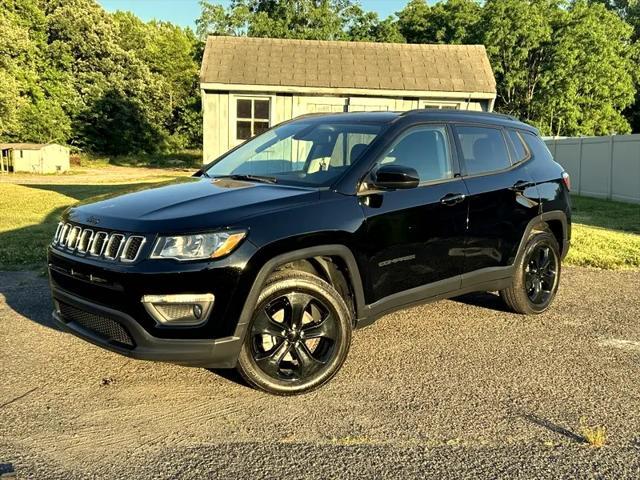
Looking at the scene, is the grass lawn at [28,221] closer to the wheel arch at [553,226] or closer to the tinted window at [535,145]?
the wheel arch at [553,226]

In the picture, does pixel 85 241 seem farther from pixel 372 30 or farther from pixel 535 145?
pixel 372 30

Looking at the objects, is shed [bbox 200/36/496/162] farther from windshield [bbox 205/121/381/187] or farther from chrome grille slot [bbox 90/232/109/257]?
chrome grille slot [bbox 90/232/109/257]

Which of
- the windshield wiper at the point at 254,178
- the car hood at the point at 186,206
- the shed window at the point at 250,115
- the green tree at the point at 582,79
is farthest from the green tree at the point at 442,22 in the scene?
the car hood at the point at 186,206

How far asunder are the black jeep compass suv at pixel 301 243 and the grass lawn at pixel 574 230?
112 centimetres

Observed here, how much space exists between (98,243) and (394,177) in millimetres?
1909

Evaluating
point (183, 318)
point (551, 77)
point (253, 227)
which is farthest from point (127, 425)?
point (551, 77)

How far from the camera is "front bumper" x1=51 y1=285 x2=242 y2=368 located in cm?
318

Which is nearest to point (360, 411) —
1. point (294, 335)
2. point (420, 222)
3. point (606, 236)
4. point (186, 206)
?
point (294, 335)

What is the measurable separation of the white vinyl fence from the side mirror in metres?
14.4

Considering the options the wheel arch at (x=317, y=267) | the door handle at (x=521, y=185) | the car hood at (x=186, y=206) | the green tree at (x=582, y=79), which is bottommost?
the wheel arch at (x=317, y=267)

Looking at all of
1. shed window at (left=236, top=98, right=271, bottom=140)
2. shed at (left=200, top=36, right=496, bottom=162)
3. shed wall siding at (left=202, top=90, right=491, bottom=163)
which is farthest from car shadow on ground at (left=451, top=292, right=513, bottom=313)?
shed window at (left=236, top=98, right=271, bottom=140)

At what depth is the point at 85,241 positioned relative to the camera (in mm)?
3461

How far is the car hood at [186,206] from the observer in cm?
323

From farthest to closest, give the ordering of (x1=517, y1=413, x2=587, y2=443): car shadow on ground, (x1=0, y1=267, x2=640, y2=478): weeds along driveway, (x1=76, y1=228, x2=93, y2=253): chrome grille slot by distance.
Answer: (x1=76, y1=228, x2=93, y2=253): chrome grille slot
(x1=517, y1=413, x2=587, y2=443): car shadow on ground
(x1=0, y1=267, x2=640, y2=478): weeds along driveway
